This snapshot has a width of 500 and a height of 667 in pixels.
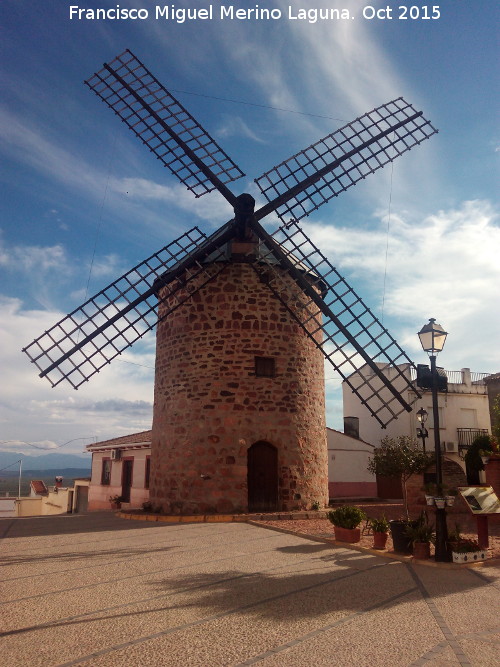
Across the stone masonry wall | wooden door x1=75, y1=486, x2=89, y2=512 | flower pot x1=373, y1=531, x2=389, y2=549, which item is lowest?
wooden door x1=75, y1=486, x2=89, y2=512

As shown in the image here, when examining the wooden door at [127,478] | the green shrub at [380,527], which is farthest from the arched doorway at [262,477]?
the wooden door at [127,478]

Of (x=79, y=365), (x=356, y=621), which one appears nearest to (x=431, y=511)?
(x=79, y=365)

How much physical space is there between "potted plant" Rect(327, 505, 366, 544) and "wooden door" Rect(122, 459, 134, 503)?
41.7 feet

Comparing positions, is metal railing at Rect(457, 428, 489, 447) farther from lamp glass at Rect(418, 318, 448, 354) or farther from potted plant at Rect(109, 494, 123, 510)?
lamp glass at Rect(418, 318, 448, 354)

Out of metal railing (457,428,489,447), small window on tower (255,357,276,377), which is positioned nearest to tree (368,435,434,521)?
small window on tower (255,357,276,377)

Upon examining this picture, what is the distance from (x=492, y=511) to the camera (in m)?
7.43

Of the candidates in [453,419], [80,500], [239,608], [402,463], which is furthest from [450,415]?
[239,608]

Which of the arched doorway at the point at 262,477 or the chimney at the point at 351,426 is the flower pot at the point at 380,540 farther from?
the chimney at the point at 351,426

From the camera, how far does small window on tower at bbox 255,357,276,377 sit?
40.8ft

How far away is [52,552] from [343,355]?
702 cm

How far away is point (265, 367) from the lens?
12.5 metres

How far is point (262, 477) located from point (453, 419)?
16878mm

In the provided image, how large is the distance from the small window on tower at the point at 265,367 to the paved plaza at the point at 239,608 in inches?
202

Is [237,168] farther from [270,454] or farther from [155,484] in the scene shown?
[155,484]
